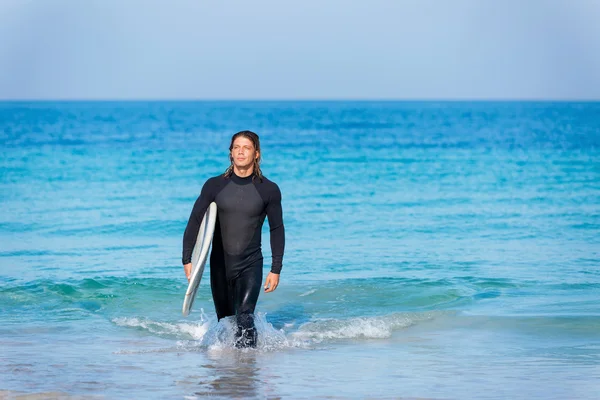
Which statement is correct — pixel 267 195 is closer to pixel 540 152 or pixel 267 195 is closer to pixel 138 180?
pixel 138 180

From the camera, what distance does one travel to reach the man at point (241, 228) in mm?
7789

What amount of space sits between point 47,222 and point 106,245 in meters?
→ 3.61

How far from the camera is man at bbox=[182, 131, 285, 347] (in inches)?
307

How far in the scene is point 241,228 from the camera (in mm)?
7844

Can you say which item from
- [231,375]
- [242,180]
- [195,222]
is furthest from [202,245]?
[231,375]

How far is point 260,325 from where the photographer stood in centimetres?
852

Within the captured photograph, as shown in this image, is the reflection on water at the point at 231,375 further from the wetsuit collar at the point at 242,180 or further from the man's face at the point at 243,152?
the man's face at the point at 243,152

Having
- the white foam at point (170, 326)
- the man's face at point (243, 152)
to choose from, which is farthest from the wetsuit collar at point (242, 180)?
the white foam at point (170, 326)

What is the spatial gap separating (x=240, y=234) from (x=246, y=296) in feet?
1.73

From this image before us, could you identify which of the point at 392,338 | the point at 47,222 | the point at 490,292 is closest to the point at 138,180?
the point at 47,222

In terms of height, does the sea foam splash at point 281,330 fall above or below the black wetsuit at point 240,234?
below

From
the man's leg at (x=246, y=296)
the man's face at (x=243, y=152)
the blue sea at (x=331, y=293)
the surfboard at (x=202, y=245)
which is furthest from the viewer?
the man's leg at (x=246, y=296)

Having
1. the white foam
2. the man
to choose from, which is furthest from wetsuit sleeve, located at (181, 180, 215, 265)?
the white foam

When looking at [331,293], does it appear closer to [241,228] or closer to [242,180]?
[241,228]
